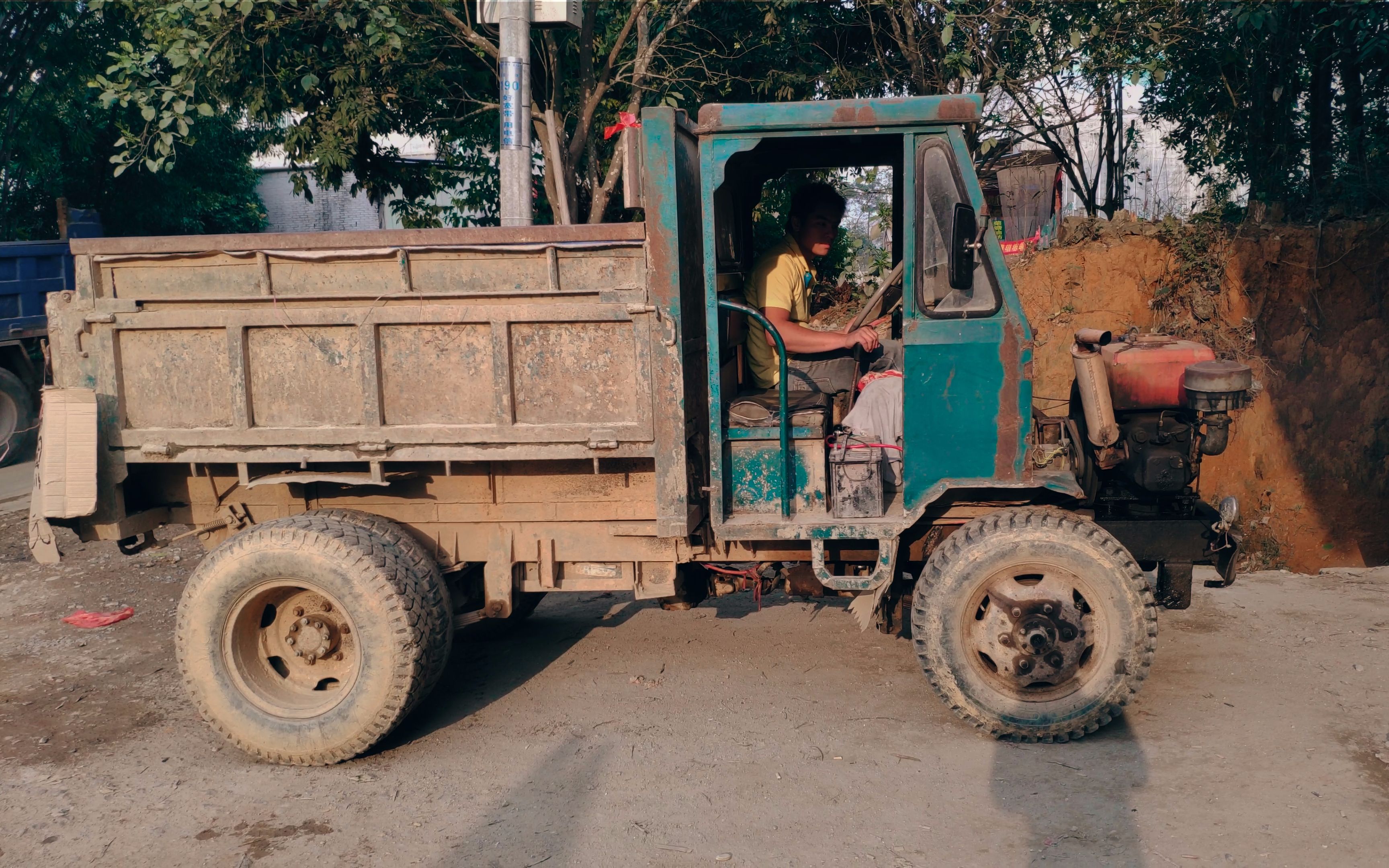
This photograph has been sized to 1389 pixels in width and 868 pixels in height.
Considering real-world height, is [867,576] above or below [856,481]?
below

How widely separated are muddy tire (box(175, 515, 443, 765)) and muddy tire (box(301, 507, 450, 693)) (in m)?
0.01

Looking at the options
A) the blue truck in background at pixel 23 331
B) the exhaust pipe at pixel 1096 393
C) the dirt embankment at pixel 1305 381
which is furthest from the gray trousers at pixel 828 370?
the blue truck in background at pixel 23 331

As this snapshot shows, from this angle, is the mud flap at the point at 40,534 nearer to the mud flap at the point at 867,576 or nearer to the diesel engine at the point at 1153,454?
the mud flap at the point at 867,576

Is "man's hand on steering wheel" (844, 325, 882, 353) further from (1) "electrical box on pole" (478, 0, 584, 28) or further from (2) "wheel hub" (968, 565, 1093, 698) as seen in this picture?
(1) "electrical box on pole" (478, 0, 584, 28)

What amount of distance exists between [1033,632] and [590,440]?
1.91 metres

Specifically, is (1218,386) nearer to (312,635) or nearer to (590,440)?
(590,440)

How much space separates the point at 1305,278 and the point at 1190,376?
16.7 feet

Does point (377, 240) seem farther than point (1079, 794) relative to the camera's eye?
Yes

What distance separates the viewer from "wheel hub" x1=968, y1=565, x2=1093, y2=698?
404cm

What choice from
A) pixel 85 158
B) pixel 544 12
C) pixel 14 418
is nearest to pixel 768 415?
pixel 544 12

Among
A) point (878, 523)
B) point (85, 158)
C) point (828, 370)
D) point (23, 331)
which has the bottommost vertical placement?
point (878, 523)

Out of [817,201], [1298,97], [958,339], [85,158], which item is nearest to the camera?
[958,339]

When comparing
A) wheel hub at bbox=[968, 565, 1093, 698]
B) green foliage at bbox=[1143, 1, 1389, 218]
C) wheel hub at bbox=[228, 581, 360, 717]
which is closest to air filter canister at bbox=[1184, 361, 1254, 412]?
wheel hub at bbox=[968, 565, 1093, 698]

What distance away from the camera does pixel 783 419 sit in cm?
414
